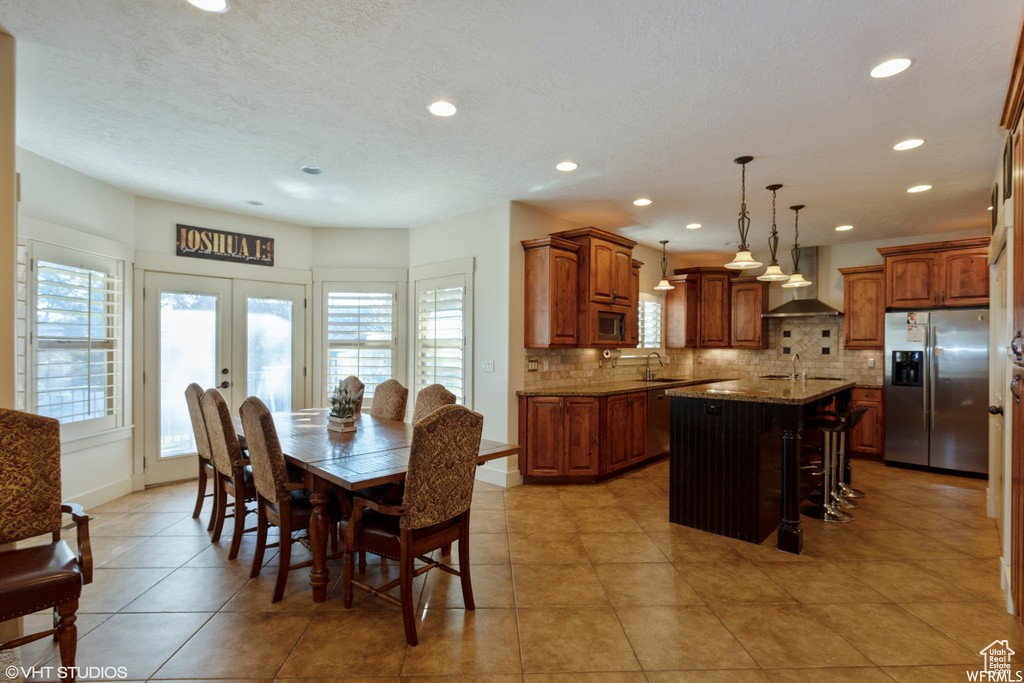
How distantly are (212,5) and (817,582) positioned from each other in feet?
13.4

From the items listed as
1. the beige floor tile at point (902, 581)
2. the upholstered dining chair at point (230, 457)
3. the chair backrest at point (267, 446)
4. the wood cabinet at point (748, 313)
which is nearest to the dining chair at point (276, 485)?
the chair backrest at point (267, 446)

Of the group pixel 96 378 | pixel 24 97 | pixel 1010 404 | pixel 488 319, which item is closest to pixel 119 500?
pixel 96 378

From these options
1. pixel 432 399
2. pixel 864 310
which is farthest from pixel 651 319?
pixel 432 399

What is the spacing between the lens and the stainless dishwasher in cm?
558

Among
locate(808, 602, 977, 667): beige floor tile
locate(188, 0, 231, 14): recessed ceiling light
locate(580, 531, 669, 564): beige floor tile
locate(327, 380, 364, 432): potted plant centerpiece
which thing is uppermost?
locate(188, 0, 231, 14): recessed ceiling light

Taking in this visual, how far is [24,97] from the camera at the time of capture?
9.12ft

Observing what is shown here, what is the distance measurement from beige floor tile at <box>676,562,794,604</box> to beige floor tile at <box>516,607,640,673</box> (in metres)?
0.62

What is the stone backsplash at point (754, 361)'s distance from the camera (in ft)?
17.6

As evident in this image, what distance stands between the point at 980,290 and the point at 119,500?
847 cm

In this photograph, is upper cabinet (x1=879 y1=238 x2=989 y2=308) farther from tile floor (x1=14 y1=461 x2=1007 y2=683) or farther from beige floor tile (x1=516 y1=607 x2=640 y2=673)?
beige floor tile (x1=516 y1=607 x2=640 y2=673)

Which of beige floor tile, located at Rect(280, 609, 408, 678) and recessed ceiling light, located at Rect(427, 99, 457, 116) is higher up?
recessed ceiling light, located at Rect(427, 99, 457, 116)

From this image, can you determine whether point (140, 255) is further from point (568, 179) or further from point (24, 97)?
point (568, 179)

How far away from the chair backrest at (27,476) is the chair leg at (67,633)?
1.57 ft

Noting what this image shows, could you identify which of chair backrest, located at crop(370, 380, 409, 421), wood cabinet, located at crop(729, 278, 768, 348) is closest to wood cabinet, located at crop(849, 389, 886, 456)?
wood cabinet, located at crop(729, 278, 768, 348)
